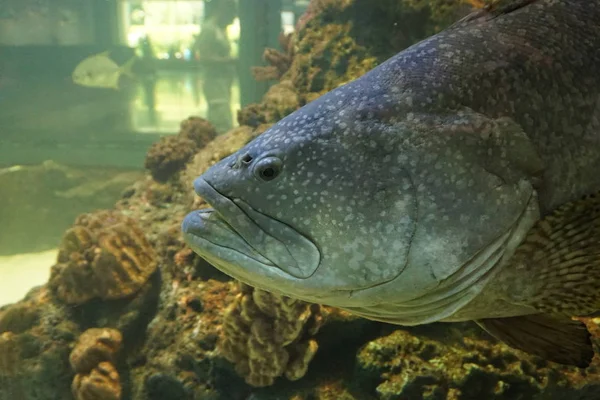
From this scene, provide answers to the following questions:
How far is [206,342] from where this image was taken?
4664 millimetres

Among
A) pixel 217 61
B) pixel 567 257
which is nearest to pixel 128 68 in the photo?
pixel 217 61

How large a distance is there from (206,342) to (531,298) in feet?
11.6

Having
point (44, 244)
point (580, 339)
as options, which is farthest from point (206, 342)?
point (44, 244)

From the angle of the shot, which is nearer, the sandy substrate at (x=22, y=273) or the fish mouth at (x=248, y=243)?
the fish mouth at (x=248, y=243)

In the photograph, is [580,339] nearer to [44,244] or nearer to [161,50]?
[44,244]

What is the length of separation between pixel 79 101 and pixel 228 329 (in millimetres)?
18130

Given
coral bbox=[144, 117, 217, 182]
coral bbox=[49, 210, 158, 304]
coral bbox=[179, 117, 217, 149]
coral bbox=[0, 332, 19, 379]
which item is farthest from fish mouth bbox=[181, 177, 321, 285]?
coral bbox=[179, 117, 217, 149]

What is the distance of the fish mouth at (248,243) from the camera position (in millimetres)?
1722

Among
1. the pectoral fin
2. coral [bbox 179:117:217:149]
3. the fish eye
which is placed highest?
the fish eye

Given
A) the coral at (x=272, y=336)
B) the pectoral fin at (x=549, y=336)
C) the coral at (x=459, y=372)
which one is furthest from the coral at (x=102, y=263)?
the pectoral fin at (x=549, y=336)

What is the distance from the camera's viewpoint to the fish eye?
6.00 ft

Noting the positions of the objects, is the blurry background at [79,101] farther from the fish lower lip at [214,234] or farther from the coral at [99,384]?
the fish lower lip at [214,234]

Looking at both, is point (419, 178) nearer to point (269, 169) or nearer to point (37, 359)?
point (269, 169)

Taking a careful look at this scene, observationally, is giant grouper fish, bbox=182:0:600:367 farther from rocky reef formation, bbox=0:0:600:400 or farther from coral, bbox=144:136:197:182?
coral, bbox=144:136:197:182
